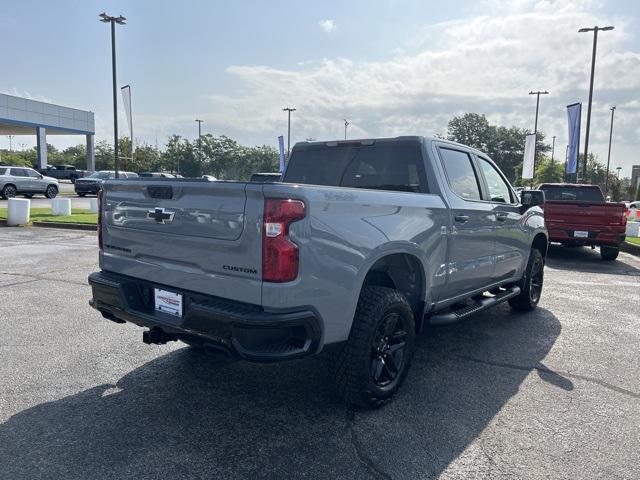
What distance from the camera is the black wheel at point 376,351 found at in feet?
10.4

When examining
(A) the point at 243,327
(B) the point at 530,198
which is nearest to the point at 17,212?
(B) the point at 530,198

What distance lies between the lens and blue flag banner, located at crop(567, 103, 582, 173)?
22.6m

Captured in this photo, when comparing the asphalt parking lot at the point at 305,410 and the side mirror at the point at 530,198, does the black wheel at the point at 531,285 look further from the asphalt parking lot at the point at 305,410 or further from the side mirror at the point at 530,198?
the side mirror at the point at 530,198

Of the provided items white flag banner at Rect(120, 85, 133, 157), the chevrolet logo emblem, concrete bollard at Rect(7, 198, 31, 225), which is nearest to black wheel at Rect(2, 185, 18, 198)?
white flag banner at Rect(120, 85, 133, 157)

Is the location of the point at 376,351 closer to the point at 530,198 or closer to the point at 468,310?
the point at 468,310

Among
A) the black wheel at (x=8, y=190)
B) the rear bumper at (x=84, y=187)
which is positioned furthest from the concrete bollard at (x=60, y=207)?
the rear bumper at (x=84, y=187)

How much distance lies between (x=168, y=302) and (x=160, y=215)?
0.56 metres

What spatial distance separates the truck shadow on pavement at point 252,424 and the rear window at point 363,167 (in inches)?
62.9

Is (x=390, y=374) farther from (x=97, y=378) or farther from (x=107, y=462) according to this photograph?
(x=97, y=378)

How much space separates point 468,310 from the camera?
14.4 feet

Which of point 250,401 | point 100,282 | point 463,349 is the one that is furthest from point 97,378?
point 463,349

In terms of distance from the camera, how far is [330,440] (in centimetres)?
296

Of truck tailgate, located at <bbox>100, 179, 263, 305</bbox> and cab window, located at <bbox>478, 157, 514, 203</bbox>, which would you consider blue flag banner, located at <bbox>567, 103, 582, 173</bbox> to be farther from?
truck tailgate, located at <bbox>100, 179, 263, 305</bbox>

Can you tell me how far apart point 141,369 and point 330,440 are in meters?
1.83
